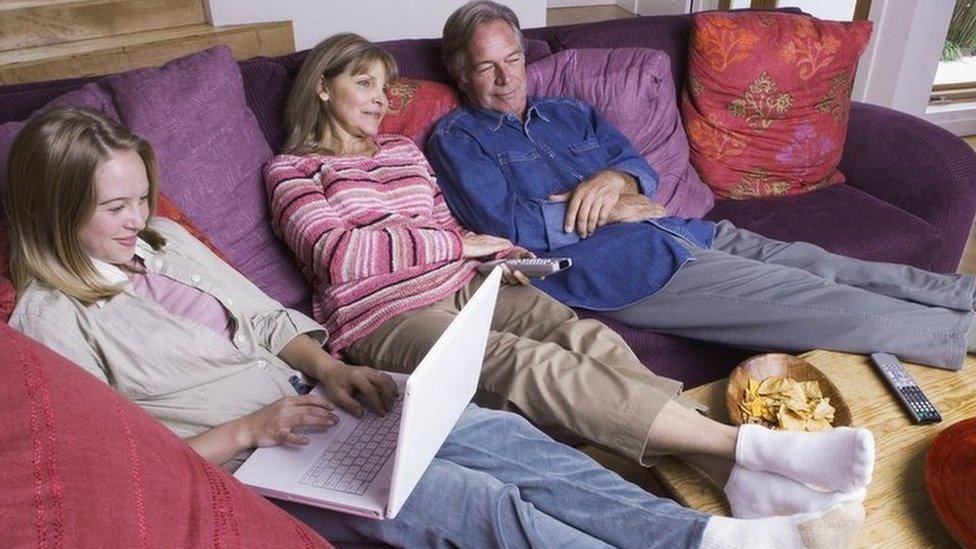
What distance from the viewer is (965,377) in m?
1.39

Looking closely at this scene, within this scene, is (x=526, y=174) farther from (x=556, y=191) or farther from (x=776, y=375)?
(x=776, y=375)

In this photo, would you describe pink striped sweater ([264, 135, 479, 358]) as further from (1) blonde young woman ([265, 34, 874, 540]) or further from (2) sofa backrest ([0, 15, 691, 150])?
(2) sofa backrest ([0, 15, 691, 150])

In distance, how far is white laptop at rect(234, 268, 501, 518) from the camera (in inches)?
35.7

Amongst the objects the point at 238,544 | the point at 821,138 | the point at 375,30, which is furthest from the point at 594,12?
the point at 238,544

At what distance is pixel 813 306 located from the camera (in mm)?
1610

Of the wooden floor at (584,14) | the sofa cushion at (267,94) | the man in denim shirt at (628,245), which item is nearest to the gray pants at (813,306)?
the man in denim shirt at (628,245)

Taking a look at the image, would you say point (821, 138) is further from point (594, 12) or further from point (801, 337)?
point (594, 12)

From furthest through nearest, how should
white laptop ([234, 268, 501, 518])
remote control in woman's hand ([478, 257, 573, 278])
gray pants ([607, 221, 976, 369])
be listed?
remote control in woman's hand ([478, 257, 573, 278]), gray pants ([607, 221, 976, 369]), white laptop ([234, 268, 501, 518])

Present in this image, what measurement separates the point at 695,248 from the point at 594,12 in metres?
4.16

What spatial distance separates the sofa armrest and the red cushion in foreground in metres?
2.11

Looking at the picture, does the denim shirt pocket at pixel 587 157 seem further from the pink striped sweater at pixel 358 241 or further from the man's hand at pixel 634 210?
the pink striped sweater at pixel 358 241

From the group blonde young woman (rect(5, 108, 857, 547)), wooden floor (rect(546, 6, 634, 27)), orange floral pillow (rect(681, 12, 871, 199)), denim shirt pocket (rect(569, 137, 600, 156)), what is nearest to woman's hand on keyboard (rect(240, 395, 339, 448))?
blonde young woman (rect(5, 108, 857, 547))

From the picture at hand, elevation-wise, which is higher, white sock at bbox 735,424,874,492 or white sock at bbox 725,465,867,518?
white sock at bbox 735,424,874,492

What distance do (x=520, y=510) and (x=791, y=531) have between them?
1.21ft
